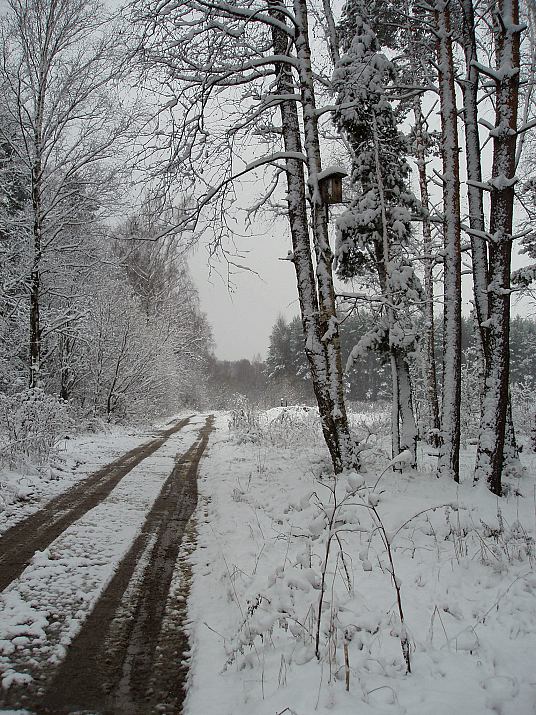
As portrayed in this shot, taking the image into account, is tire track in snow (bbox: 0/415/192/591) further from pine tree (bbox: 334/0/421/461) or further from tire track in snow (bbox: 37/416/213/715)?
pine tree (bbox: 334/0/421/461)

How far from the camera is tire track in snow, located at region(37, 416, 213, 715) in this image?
256cm

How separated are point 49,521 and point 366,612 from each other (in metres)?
4.29

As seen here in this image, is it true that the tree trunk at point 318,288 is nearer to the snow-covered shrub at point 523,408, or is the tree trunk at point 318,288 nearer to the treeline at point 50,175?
the treeline at point 50,175

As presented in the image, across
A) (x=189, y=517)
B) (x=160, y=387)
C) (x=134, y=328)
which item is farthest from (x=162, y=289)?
(x=189, y=517)

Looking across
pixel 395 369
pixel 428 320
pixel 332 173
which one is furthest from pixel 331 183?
pixel 428 320

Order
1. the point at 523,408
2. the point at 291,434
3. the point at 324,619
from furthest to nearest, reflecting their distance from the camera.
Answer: the point at 523,408 → the point at 291,434 → the point at 324,619

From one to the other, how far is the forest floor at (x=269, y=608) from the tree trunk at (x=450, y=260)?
113 centimetres

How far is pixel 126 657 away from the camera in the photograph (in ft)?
9.86

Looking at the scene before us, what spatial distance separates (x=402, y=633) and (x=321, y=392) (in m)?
4.92

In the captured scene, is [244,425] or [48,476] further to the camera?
[244,425]

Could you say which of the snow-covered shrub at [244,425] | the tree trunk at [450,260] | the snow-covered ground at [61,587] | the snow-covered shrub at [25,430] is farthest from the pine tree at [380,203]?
the snow-covered shrub at [25,430]

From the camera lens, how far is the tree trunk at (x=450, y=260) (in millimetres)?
7547

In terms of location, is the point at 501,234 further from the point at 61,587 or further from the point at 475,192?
the point at 61,587

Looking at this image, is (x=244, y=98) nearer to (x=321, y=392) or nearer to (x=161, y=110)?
(x=161, y=110)
